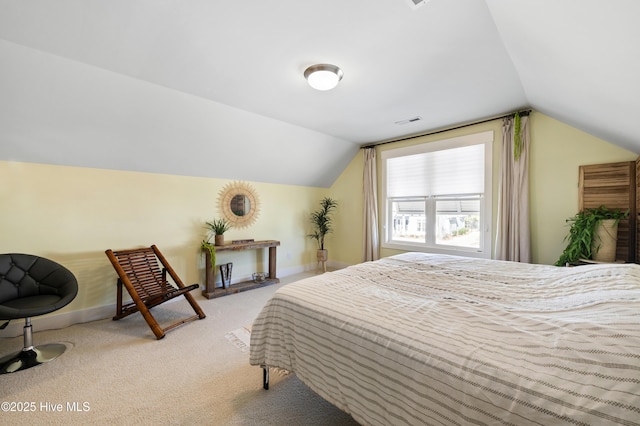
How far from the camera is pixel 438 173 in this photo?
4074 mm

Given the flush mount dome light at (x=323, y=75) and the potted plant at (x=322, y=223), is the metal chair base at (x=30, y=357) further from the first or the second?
the potted plant at (x=322, y=223)

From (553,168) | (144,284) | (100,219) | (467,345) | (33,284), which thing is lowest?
(144,284)

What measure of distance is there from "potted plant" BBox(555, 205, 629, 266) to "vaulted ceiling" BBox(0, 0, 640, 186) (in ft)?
2.25

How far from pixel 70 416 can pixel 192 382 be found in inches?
26.4

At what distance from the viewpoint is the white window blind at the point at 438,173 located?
3.74 metres

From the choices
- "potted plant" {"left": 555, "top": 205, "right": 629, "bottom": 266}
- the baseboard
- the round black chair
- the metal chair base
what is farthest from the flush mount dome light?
the baseboard

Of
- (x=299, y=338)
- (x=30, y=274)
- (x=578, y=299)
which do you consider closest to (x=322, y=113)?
(x=299, y=338)

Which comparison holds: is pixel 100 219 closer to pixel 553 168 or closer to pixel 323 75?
pixel 323 75

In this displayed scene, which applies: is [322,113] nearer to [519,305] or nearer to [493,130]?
[493,130]

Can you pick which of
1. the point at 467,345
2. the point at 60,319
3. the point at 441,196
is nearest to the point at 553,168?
the point at 441,196

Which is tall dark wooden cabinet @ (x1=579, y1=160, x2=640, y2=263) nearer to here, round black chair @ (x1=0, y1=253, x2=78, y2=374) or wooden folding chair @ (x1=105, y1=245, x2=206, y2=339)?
wooden folding chair @ (x1=105, y1=245, x2=206, y2=339)

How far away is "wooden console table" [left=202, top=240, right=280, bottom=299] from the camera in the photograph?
368 cm

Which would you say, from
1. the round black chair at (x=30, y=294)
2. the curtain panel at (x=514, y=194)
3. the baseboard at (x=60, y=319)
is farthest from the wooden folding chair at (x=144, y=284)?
the curtain panel at (x=514, y=194)

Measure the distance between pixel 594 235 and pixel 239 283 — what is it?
4.55 m
